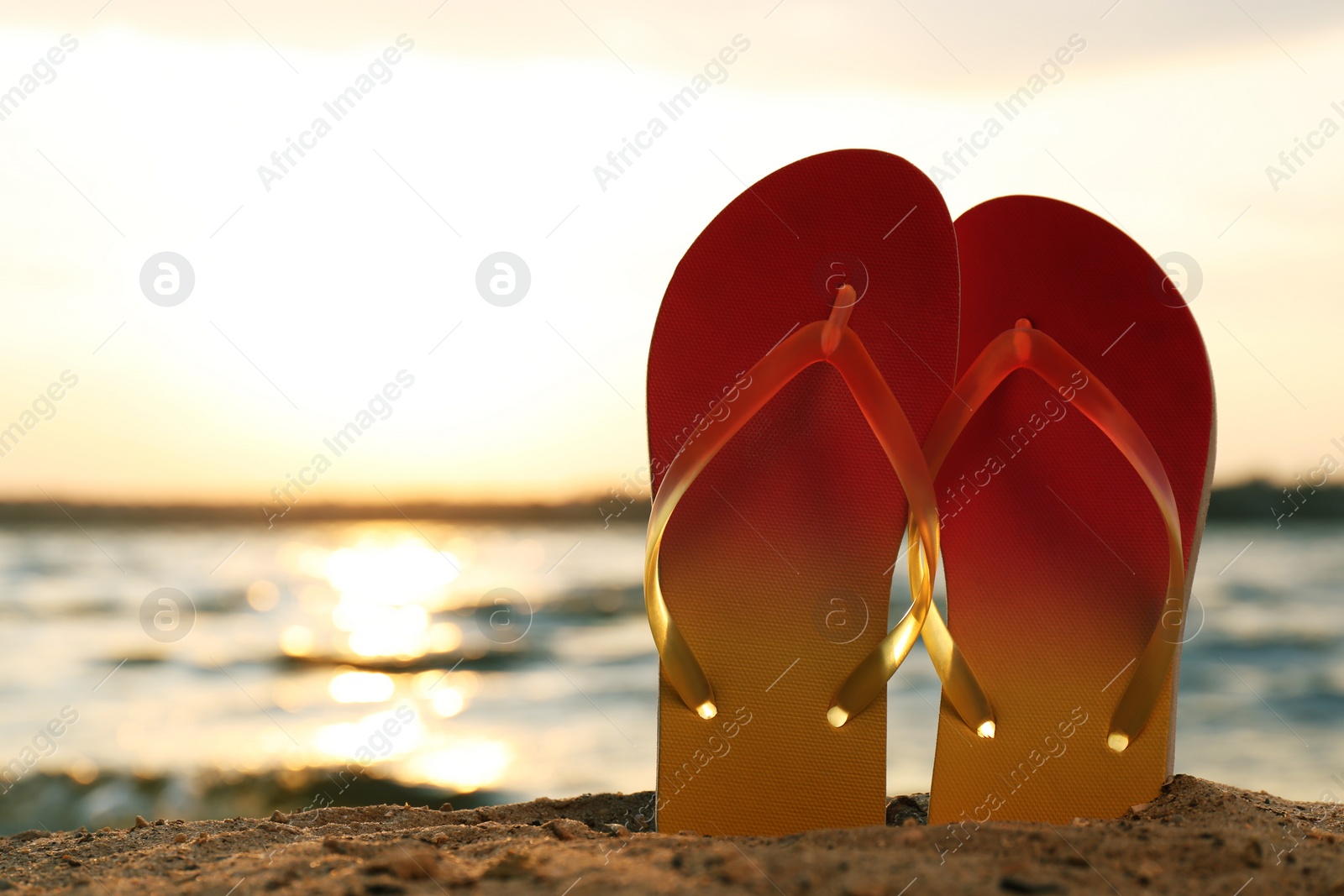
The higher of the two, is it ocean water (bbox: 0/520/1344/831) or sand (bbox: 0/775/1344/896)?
ocean water (bbox: 0/520/1344/831)

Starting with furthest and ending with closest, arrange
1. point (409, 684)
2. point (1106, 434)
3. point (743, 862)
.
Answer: point (409, 684), point (1106, 434), point (743, 862)

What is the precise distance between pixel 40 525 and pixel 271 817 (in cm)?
971

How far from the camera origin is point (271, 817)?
1518mm

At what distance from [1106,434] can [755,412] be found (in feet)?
1.90

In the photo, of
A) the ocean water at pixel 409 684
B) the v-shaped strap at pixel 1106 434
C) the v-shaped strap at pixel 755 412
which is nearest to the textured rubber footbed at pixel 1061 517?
the v-shaped strap at pixel 1106 434

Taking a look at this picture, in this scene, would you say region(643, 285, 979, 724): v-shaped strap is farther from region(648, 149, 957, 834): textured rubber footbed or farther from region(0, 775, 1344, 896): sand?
region(0, 775, 1344, 896): sand

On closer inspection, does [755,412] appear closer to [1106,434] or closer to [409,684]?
[1106,434]

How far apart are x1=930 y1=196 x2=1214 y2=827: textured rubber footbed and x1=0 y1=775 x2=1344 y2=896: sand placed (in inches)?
12.0

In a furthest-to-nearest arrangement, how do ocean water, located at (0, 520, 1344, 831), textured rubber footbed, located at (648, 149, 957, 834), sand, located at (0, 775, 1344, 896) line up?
1. ocean water, located at (0, 520, 1344, 831)
2. textured rubber footbed, located at (648, 149, 957, 834)
3. sand, located at (0, 775, 1344, 896)

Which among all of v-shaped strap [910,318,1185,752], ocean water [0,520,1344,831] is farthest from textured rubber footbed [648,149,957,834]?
ocean water [0,520,1344,831]

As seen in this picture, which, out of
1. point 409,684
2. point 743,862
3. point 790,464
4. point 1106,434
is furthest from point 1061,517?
point 409,684

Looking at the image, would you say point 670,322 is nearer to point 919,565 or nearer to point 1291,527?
point 919,565

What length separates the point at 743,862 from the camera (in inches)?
33.6

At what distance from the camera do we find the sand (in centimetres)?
81
